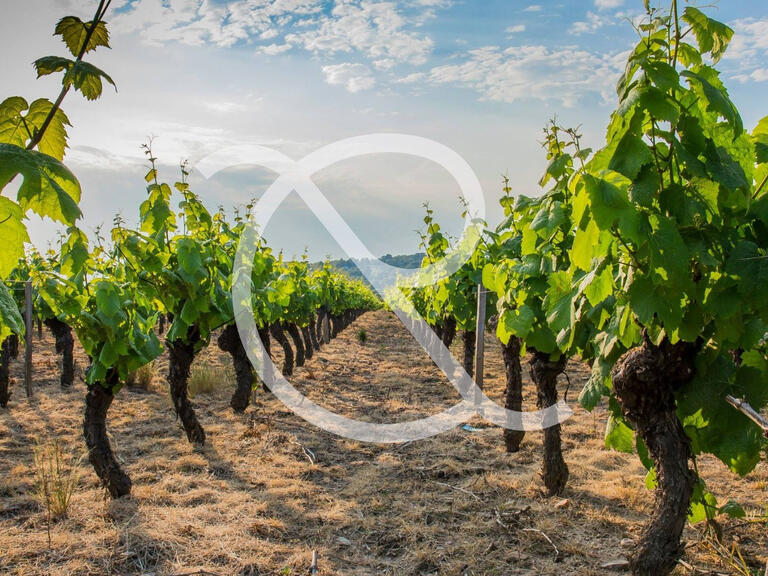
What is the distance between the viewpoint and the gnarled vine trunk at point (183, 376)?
259 inches

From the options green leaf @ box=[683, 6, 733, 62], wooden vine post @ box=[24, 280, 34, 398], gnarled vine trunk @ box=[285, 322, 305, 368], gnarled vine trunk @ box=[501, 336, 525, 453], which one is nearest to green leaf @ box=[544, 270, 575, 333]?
green leaf @ box=[683, 6, 733, 62]

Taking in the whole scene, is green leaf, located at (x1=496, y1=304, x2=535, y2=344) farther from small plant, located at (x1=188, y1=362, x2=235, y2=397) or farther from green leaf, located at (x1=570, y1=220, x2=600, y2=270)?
small plant, located at (x1=188, y1=362, x2=235, y2=397)

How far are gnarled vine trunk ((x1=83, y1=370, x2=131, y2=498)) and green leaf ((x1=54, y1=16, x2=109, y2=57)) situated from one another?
A: 4049 millimetres

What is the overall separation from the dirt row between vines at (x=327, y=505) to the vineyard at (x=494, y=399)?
3 cm

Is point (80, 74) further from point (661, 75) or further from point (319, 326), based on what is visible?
point (319, 326)

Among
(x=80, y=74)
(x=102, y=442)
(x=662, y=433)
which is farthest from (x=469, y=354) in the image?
(x=80, y=74)

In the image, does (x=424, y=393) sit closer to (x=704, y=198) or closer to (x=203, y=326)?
(x=203, y=326)

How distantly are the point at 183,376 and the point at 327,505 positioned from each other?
2708 mm

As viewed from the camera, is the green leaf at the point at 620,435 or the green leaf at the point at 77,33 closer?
the green leaf at the point at 77,33

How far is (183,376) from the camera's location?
6.62m

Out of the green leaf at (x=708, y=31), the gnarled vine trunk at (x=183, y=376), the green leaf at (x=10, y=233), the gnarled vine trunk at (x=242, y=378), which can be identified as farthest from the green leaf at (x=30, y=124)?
the gnarled vine trunk at (x=242, y=378)

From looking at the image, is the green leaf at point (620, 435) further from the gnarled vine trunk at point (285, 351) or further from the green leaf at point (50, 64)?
the gnarled vine trunk at point (285, 351)

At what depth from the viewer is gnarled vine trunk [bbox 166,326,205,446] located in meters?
6.57

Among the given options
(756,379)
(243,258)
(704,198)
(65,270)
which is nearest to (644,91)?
(704,198)
